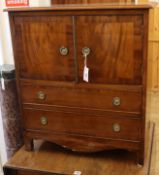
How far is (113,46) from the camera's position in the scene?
1.27m

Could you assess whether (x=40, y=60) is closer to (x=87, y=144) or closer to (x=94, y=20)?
(x=94, y=20)

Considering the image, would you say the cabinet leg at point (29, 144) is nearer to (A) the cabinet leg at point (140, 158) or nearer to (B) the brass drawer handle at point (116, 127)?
(B) the brass drawer handle at point (116, 127)

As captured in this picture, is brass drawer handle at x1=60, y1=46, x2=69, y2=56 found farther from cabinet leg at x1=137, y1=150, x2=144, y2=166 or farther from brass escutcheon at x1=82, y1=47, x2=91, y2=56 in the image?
cabinet leg at x1=137, y1=150, x2=144, y2=166

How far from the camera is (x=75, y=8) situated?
1244mm

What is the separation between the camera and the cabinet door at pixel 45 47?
4.33 feet

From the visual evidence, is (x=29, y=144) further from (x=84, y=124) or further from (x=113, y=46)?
(x=113, y=46)

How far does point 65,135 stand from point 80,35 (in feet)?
1.75

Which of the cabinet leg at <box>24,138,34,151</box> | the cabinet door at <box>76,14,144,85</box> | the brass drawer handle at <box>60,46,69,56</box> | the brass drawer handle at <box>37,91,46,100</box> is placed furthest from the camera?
the cabinet leg at <box>24,138,34,151</box>

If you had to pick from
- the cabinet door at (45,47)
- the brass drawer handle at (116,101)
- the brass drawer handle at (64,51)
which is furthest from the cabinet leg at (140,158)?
the brass drawer handle at (64,51)

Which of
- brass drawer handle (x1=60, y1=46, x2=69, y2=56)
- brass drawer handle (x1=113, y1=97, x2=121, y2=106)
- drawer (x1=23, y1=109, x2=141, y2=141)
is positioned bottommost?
drawer (x1=23, y1=109, x2=141, y2=141)

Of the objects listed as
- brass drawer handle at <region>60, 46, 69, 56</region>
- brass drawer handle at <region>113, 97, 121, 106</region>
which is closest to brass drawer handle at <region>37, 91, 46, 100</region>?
brass drawer handle at <region>60, 46, 69, 56</region>

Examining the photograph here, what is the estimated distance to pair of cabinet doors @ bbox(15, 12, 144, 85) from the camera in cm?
124

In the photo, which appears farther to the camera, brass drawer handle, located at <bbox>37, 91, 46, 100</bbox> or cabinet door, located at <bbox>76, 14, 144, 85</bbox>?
brass drawer handle, located at <bbox>37, 91, 46, 100</bbox>

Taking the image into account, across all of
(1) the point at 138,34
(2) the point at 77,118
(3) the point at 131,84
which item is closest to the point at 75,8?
(1) the point at 138,34
